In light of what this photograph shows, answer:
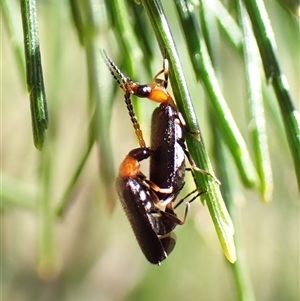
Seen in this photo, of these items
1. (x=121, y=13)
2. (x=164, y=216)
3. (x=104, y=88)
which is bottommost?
(x=164, y=216)

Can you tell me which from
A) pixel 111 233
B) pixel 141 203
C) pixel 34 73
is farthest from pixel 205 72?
pixel 111 233

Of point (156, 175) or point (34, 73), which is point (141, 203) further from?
point (34, 73)

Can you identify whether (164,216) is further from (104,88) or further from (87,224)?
(87,224)

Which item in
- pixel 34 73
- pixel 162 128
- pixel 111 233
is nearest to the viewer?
pixel 34 73

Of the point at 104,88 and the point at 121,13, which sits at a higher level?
the point at 121,13

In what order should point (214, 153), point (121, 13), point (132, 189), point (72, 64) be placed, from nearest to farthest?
point (121, 13) → point (214, 153) → point (132, 189) → point (72, 64)

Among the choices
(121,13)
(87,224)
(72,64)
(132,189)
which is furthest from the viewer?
(87,224)

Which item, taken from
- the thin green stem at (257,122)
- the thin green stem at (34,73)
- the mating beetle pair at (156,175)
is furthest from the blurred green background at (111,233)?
the thin green stem at (34,73)

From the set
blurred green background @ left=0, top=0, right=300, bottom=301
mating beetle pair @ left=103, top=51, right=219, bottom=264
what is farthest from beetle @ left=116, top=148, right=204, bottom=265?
blurred green background @ left=0, top=0, right=300, bottom=301

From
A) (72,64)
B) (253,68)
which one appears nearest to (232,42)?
(253,68)
